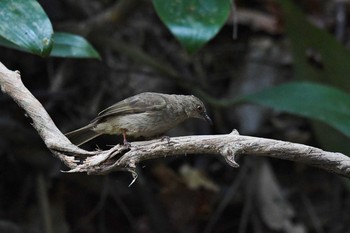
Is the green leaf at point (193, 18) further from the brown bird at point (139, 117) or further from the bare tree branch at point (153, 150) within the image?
the bare tree branch at point (153, 150)

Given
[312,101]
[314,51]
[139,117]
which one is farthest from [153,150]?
[314,51]

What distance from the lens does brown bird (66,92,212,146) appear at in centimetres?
256

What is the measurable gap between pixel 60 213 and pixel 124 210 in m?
0.36

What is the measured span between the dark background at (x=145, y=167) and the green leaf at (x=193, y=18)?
40.6 inches

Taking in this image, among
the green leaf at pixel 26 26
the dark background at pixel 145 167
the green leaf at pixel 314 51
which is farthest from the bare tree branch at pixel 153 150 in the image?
the green leaf at pixel 314 51

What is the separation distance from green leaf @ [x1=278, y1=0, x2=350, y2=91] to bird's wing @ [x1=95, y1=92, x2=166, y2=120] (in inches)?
64.3

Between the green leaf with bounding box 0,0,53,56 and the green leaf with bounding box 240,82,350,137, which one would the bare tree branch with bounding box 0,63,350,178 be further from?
the green leaf with bounding box 240,82,350,137

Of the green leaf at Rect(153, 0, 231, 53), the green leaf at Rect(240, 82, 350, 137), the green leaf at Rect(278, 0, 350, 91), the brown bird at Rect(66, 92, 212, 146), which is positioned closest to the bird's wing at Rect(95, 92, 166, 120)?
the brown bird at Rect(66, 92, 212, 146)

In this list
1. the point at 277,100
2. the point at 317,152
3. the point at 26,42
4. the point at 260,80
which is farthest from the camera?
the point at 260,80

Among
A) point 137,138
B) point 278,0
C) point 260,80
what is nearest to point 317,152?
point 137,138

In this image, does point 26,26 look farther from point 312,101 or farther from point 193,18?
point 312,101

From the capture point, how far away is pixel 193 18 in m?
2.86

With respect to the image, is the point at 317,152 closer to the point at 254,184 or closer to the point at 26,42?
the point at 26,42

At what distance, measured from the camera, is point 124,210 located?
4078mm
